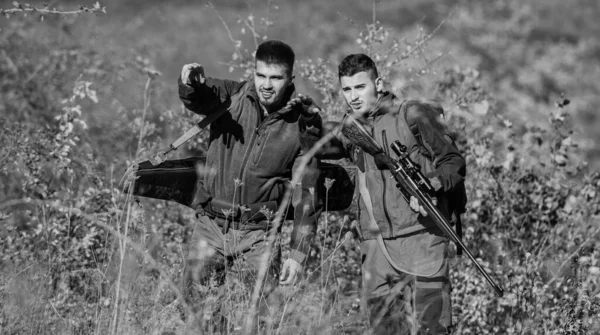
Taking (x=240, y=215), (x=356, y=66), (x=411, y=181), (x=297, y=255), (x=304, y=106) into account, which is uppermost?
(x=356, y=66)

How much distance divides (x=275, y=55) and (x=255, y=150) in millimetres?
592

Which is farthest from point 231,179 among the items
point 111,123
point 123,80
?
point 123,80

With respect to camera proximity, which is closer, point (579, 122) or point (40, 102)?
point (40, 102)

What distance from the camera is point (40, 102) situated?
961cm

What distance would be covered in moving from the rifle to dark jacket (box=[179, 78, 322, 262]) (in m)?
0.35

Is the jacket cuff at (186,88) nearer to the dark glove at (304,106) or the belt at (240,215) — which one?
the dark glove at (304,106)

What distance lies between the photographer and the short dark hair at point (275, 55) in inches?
191

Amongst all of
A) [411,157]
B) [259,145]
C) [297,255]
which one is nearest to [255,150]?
[259,145]

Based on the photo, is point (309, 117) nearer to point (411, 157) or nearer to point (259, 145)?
point (259, 145)

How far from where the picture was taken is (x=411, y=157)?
4645 millimetres

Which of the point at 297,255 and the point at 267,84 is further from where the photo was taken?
the point at 267,84

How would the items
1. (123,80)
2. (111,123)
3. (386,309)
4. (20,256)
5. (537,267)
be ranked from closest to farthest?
(386,309) → (20,256) → (537,267) → (111,123) → (123,80)

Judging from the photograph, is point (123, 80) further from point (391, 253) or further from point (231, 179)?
point (391, 253)

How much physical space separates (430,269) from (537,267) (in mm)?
2220
